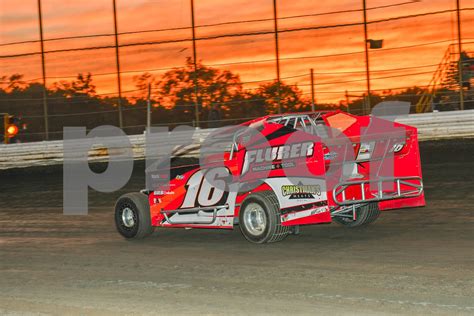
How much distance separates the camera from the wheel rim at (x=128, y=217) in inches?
437

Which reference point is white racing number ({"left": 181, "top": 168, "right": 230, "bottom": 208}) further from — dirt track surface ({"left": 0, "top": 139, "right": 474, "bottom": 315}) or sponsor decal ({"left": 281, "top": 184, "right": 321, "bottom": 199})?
sponsor decal ({"left": 281, "top": 184, "right": 321, "bottom": 199})

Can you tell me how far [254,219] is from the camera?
970 centimetres

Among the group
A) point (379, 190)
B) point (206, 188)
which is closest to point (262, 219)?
point (206, 188)

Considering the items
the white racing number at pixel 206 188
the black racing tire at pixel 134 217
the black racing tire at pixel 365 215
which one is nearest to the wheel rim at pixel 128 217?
the black racing tire at pixel 134 217

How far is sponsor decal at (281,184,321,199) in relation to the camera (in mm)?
9180

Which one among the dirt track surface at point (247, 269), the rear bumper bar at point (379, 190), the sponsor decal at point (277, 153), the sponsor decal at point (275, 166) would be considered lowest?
the dirt track surface at point (247, 269)

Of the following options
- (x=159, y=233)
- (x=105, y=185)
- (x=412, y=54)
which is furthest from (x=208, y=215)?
(x=412, y=54)

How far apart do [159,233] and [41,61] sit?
1955 centimetres

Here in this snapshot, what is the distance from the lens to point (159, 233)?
37.9 feet

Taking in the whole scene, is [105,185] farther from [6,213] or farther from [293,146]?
[293,146]

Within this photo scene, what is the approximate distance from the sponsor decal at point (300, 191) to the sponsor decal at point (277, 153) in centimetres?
27

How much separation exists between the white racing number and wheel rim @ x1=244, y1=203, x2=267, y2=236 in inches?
19.6

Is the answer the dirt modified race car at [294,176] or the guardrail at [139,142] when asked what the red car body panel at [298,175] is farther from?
the guardrail at [139,142]

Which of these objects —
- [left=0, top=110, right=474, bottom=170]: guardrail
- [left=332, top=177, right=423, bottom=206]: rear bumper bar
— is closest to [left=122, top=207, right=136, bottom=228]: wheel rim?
→ [left=332, top=177, right=423, bottom=206]: rear bumper bar
